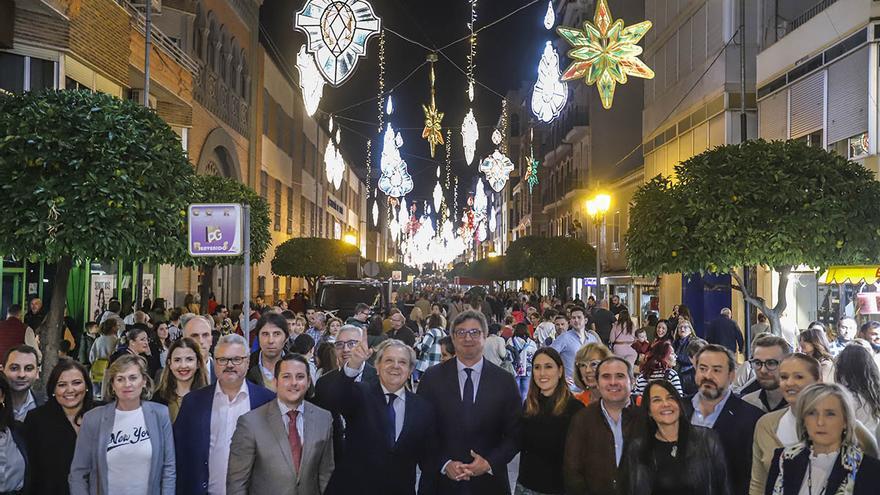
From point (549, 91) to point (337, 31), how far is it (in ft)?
23.7

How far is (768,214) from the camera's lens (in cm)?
1491

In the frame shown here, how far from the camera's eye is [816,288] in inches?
878

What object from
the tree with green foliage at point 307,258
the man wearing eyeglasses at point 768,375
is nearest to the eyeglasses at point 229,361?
the man wearing eyeglasses at point 768,375

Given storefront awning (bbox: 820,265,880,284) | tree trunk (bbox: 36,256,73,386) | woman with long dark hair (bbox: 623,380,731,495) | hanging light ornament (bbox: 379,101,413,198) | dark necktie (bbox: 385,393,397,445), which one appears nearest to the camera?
woman with long dark hair (bbox: 623,380,731,495)

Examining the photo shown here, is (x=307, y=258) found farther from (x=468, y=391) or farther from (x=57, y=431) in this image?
(x=468, y=391)

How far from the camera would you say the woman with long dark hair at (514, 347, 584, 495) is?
6633 mm

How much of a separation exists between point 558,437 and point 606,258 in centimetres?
4060

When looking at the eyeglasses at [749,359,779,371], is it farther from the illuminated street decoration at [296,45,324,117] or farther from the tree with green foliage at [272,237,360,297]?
the tree with green foliage at [272,237,360,297]

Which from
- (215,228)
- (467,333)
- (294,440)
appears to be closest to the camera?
(294,440)

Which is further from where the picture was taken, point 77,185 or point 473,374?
point 77,185

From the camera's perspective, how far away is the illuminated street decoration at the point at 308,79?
72.2 ft

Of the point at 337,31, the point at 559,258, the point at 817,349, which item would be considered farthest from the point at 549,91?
the point at 559,258

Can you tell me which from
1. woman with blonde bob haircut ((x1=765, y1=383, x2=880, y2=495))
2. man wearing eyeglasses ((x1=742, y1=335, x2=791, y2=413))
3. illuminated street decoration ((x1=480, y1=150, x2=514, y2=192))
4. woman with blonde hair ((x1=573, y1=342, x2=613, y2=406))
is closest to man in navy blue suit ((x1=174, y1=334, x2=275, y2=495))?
woman with blonde hair ((x1=573, y1=342, x2=613, y2=406))

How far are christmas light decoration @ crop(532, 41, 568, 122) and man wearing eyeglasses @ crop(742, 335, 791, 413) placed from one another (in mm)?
14717
